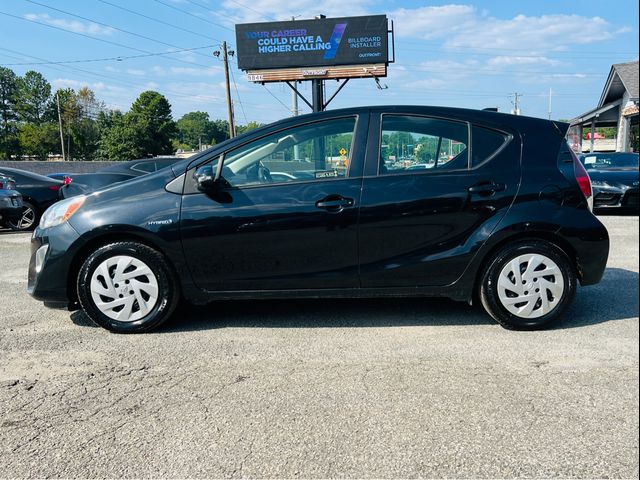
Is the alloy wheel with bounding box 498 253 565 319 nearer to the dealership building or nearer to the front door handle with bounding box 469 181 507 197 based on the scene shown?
the front door handle with bounding box 469 181 507 197

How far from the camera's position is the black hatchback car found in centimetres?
375

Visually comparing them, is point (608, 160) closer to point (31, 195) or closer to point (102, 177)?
point (102, 177)

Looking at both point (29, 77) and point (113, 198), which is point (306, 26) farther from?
point (29, 77)

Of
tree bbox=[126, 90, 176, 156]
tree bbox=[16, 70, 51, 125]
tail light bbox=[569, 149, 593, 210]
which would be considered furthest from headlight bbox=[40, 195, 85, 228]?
tree bbox=[16, 70, 51, 125]

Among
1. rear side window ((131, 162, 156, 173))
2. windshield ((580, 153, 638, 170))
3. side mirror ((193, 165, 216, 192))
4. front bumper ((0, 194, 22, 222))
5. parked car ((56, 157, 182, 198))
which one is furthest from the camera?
windshield ((580, 153, 638, 170))

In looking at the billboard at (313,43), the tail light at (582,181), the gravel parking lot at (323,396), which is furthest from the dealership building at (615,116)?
the gravel parking lot at (323,396)

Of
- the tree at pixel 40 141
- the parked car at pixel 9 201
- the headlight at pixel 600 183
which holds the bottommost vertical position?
the headlight at pixel 600 183

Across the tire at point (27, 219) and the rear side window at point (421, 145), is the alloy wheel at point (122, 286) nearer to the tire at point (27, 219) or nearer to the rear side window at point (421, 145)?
A: the rear side window at point (421, 145)

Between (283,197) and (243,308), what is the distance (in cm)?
126

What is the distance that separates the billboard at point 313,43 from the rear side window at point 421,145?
25.8 meters

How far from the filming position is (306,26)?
28312mm

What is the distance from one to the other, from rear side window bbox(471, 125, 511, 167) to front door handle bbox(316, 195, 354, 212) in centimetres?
99

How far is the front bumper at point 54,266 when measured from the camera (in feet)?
12.6

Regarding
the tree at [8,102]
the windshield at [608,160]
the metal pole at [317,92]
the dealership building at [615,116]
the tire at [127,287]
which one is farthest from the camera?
→ the tree at [8,102]
